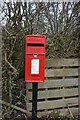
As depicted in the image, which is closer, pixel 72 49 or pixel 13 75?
pixel 13 75

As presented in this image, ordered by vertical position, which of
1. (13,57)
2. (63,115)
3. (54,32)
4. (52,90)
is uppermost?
(54,32)

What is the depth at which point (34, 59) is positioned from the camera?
4.02 m

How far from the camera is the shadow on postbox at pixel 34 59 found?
4.03m

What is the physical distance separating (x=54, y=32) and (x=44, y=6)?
0.48 m

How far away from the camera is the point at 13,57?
4629 millimetres

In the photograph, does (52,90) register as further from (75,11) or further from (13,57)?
(75,11)

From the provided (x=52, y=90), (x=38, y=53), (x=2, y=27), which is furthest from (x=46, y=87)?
(x=2, y=27)

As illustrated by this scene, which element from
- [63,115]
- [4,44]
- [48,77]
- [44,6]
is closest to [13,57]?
[4,44]

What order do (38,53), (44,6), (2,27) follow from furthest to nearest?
(44,6) < (2,27) < (38,53)

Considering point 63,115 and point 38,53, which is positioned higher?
point 38,53

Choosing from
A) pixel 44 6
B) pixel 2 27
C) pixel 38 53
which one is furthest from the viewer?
pixel 44 6

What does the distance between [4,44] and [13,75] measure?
1.77 feet

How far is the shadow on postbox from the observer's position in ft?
13.2

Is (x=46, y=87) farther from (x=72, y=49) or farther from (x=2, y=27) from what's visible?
(x=2, y=27)
